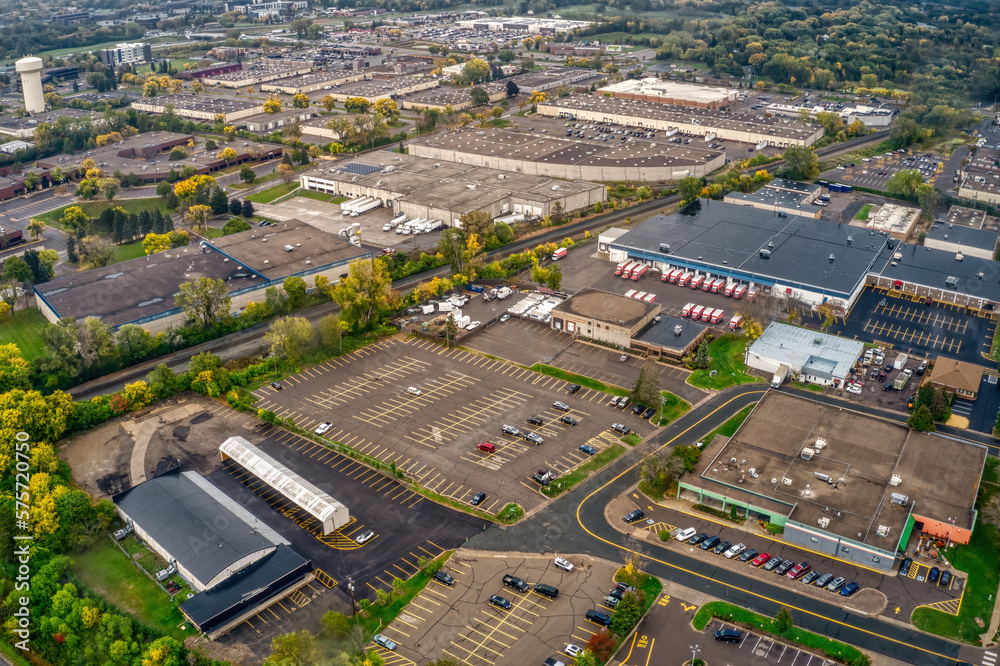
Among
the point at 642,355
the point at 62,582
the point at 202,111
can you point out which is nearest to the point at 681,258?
the point at 642,355

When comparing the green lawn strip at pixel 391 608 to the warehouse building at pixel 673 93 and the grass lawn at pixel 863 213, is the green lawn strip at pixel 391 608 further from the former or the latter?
the warehouse building at pixel 673 93

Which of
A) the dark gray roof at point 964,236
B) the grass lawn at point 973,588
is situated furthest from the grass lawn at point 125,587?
the dark gray roof at point 964,236

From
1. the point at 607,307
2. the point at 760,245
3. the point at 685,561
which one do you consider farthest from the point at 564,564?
the point at 760,245

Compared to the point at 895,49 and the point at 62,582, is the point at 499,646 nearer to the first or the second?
the point at 62,582

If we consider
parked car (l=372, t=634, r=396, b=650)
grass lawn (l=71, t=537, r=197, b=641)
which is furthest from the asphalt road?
grass lawn (l=71, t=537, r=197, b=641)

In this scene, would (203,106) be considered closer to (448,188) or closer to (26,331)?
(448,188)

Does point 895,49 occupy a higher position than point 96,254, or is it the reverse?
point 895,49
